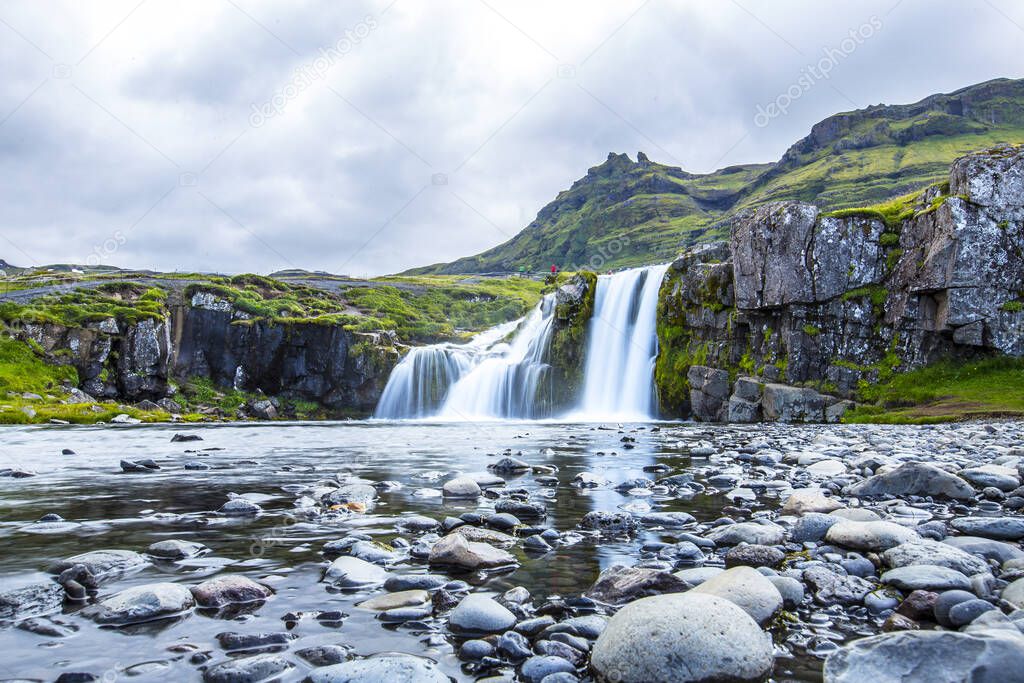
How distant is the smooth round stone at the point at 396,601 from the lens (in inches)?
203

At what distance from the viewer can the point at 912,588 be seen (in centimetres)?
517

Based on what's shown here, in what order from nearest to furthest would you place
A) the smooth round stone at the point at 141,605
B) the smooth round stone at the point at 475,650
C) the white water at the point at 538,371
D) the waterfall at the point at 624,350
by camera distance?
1. the smooth round stone at the point at 475,650
2. the smooth round stone at the point at 141,605
3. the waterfall at the point at 624,350
4. the white water at the point at 538,371

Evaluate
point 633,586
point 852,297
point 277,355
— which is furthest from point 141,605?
point 277,355

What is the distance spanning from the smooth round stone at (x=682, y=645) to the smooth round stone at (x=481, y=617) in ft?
3.16

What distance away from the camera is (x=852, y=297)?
3788 cm

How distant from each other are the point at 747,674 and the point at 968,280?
127 ft

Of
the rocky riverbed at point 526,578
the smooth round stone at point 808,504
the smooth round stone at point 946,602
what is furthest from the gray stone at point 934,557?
the smooth round stone at point 808,504

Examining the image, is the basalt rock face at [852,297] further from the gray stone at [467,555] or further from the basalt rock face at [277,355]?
the gray stone at [467,555]

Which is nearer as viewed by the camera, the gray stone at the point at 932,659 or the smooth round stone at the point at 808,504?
the gray stone at the point at 932,659

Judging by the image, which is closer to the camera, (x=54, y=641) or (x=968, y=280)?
(x=54, y=641)

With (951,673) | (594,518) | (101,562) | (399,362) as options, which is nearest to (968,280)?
(594,518)

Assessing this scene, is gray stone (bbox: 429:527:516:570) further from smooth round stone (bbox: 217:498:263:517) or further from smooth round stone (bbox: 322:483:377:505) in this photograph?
smooth round stone (bbox: 217:498:263:517)

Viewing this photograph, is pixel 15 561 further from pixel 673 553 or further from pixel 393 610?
pixel 673 553

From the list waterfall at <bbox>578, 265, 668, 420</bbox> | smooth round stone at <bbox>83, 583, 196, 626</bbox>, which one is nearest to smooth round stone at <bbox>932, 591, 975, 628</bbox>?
smooth round stone at <bbox>83, 583, 196, 626</bbox>
